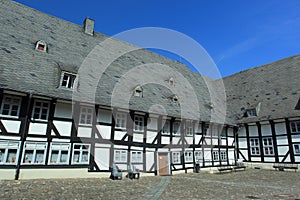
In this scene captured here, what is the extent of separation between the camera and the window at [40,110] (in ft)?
37.9

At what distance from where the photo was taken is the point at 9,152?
34.7 ft

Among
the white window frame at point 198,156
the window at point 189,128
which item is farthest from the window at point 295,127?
the window at point 189,128

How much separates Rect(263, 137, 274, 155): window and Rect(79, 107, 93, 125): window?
52.3 feet

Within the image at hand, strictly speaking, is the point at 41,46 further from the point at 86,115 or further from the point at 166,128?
the point at 166,128

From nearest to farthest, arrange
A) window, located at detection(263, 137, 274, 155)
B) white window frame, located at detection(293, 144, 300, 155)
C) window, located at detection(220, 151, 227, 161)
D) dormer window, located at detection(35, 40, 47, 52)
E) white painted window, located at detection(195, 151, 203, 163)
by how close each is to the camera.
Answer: dormer window, located at detection(35, 40, 47, 52), white painted window, located at detection(195, 151, 203, 163), white window frame, located at detection(293, 144, 300, 155), window, located at detection(263, 137, 274, 155), window, located at detection(220, 151, 227, 161)

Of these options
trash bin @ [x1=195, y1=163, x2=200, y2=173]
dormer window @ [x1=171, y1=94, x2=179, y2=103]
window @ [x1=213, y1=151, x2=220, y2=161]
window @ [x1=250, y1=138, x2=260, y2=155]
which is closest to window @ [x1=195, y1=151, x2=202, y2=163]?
trash bin @ [x1=195, y1=163, x2=200, y2=173]

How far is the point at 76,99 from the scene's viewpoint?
1198 cm

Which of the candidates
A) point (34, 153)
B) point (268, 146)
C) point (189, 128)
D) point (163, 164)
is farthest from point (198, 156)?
point (34, 153)

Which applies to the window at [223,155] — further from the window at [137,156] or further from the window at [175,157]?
the window at [137,156]

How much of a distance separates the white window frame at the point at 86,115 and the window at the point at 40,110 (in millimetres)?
1801

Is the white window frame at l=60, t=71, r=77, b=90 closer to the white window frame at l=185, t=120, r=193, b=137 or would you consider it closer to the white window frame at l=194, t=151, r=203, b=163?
the white window frame at l=185, t=120, r=193, b=137

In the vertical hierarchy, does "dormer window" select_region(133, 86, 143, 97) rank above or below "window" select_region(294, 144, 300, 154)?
above

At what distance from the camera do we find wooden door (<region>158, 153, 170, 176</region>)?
15.6m

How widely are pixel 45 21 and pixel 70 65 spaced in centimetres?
548
